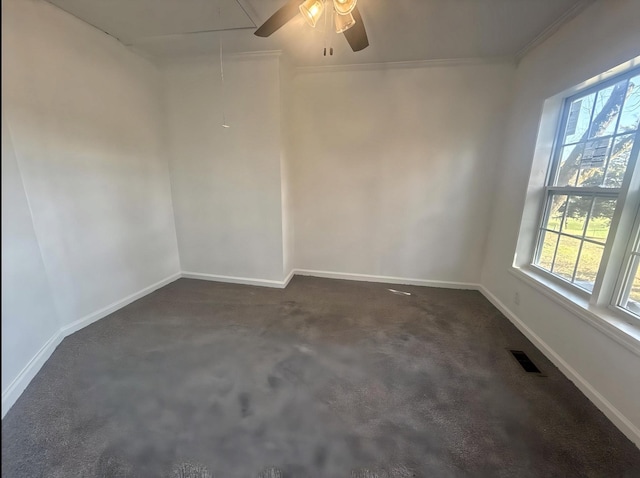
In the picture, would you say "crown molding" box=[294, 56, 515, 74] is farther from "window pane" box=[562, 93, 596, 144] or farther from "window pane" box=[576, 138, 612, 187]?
"window pane" box=[576, 138, 612, 187]

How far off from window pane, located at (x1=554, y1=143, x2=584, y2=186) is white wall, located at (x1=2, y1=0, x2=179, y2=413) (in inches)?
154

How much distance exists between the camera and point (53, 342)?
2.10m

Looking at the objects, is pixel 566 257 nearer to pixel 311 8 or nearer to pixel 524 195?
pixel 524 195

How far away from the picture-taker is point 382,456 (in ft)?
4.40

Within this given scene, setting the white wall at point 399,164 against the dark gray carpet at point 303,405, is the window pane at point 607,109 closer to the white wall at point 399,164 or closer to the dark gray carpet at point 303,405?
the white wall at point 399,164

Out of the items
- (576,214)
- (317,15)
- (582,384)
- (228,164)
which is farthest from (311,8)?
(582,384)

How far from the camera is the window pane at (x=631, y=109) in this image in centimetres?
169

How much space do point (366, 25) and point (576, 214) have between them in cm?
234

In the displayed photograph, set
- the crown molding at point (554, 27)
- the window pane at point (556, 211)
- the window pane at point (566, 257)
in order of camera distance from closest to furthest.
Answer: the crown molding at point (554, 27), the window pane at point (566, 257), the window pane at point (556, 211)

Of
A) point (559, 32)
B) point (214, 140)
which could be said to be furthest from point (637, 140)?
point (214, 140)

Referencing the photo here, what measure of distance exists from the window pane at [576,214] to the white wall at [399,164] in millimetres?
948

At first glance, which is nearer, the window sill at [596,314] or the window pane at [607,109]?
the window sill at [596,314]

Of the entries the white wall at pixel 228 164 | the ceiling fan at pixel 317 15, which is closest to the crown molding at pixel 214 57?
the white wall at pixel 228 164

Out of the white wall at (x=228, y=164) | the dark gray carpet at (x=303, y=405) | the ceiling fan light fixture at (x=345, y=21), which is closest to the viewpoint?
the dark gray carpet at (x=303, y=405)
